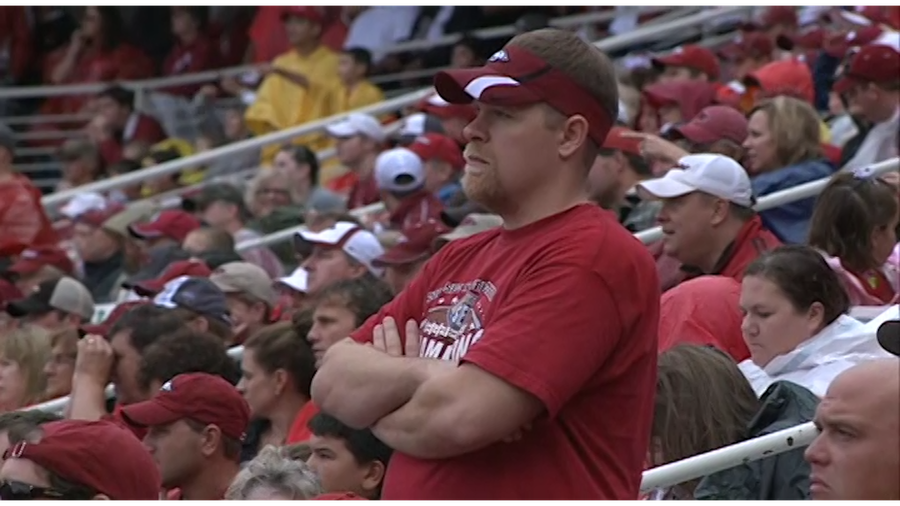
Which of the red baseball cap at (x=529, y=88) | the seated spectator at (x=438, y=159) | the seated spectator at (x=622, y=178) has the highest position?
the red baseball cap at (x=529, y=88)

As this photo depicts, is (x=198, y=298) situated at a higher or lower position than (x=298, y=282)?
higher

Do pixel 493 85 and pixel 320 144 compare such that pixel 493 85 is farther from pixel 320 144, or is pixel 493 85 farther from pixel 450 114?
pixel 320 144

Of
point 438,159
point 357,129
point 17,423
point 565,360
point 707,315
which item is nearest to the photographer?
point 565,360

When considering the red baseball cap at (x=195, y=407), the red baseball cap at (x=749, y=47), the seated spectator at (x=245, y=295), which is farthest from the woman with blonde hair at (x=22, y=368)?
the red baseball cap at (x=749, y=47)

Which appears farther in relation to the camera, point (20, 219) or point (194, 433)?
point (20, 219)

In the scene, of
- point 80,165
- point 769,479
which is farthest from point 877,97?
point 80,165

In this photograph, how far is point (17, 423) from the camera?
5.29 meters

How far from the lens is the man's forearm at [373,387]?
345 centimetres

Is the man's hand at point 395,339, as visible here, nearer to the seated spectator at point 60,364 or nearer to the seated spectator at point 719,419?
the seated spectator at point 719,419

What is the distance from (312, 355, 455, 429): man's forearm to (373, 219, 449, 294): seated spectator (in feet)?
12.2

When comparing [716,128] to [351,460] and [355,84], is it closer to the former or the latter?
[351,460]

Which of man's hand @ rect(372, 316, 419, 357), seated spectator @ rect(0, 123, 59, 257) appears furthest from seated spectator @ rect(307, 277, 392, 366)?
seated spectator @ rect(0, 123, 59, 257)

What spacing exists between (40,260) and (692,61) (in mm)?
Result: 3595

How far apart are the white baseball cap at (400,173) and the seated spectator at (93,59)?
6.92m
